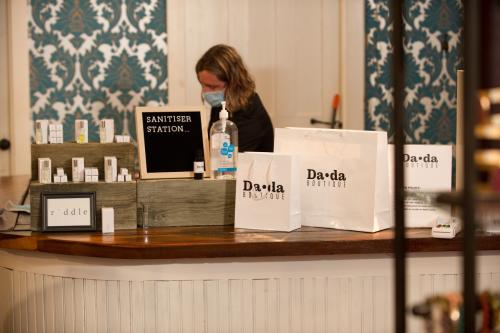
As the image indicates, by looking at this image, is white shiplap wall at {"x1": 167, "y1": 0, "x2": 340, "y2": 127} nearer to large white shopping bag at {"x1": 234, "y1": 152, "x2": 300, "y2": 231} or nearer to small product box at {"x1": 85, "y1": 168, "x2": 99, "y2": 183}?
small product box at {"x1": 85, "y1": 168, "x2": 99, "y2": 183}

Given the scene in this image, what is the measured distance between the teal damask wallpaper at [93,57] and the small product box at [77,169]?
9.20 ft

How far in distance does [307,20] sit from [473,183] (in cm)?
486

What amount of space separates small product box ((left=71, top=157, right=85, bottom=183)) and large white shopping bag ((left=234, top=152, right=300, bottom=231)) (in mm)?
515

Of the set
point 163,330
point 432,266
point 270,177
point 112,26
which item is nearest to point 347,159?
point 270,177

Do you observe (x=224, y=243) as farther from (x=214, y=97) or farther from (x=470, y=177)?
(x=214, y=97)

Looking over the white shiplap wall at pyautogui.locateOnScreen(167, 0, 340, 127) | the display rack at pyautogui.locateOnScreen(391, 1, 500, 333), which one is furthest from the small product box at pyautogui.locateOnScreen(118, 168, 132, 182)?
the white shiplap wall at pyautogui.locateOnScreen(167, 0, 340, 127)

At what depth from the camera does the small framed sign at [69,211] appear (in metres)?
2.66

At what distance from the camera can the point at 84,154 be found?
2756mm

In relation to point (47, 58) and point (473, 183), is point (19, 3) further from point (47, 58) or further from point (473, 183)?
point (473, 183)

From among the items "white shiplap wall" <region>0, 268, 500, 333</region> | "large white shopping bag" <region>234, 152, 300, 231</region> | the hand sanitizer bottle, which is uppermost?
the hand sanitizer bottle

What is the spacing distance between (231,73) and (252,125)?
1.15 feet

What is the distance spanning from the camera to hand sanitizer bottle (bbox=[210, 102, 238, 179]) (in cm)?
281

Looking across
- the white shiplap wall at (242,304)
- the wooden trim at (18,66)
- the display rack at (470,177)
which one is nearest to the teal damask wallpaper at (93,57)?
the wooden trim at (18,66)

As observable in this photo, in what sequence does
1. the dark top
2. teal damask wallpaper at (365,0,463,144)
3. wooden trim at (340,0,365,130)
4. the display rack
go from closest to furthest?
1. the display rack
2. the dark top
3. wooden trim at (340,0,365,130)
4. teal damask wallpaper at (365,0,463,144)
